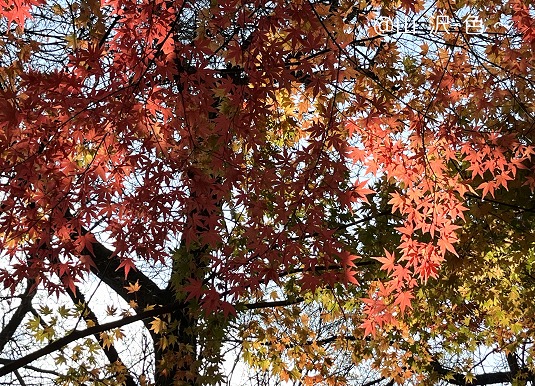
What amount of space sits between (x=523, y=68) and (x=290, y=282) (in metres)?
2.82

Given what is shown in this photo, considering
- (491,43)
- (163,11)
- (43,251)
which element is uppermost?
(491,43)

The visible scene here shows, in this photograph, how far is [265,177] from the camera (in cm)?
346

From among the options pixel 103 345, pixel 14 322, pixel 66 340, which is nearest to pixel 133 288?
pixel 103 345

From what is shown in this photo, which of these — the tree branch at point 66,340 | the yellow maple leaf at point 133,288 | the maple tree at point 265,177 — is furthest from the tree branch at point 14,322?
the tree branch at point 66,340

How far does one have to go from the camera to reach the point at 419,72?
612cm

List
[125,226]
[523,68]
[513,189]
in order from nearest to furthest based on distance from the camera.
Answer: [125,226]
[523,68]
[513,189]

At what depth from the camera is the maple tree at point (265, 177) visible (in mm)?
3041

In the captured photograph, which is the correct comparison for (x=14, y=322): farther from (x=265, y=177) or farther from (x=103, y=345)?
(x=265, y=177)

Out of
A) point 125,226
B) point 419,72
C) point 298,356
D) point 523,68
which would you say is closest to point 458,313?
point 298,356

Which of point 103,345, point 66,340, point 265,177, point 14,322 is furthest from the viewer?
point 14,322

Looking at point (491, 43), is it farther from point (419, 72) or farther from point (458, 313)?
point (458, 313)

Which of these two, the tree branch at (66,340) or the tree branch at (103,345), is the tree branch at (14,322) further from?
the tree branch at (66,340)

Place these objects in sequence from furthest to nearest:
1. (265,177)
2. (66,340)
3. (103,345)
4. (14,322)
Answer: (14,322), (103,345), (66,340), (265,177)

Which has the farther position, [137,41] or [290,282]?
[290,282]
